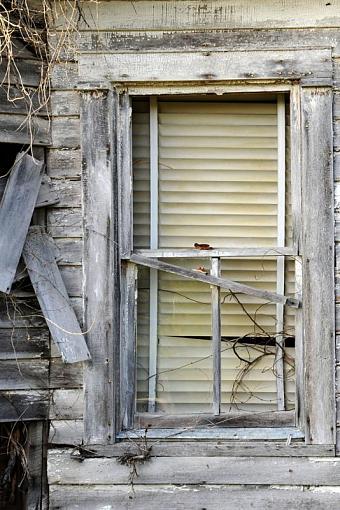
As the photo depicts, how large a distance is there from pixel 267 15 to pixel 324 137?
0.70m

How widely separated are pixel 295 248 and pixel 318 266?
0.15 meters

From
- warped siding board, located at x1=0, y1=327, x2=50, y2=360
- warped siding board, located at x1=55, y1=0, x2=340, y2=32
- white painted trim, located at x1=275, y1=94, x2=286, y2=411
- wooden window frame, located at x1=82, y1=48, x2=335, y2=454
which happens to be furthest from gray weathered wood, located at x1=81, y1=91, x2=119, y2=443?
white painted trim, located at x1=275, y1=94, x2=286, y2=411

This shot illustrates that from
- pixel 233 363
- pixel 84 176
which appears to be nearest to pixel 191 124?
pixel 84 176

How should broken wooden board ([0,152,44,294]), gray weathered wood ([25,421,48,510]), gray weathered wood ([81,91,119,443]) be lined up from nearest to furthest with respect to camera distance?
broken wooden board ([0,152,44,294]) → gray weathered wood ([81,91,119,443]) → gray weathered wood ([25,421,48,510])

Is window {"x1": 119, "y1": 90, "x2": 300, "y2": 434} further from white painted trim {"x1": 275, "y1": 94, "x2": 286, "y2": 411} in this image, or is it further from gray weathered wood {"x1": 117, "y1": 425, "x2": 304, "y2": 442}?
gray weathered wood {"x1": 117, "y1": 425, "x2": 304, "y2": 442}

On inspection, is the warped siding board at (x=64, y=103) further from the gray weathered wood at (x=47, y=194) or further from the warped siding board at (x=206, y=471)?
the warped siding board at (x=206, y=471)

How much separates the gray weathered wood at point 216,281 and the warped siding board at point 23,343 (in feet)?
2.06

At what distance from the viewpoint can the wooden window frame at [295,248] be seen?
3.83m

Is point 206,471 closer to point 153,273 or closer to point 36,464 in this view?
point 36,464

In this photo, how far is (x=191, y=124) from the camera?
13.3 feet

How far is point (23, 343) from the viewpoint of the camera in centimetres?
391

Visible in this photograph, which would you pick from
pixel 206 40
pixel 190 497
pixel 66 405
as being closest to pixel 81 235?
pixel 66 405

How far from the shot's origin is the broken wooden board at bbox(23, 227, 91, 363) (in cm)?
379

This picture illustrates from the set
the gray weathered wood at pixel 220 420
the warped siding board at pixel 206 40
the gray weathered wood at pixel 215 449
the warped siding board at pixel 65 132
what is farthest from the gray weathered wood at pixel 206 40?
the gray weathered wood at pixel 215 449
